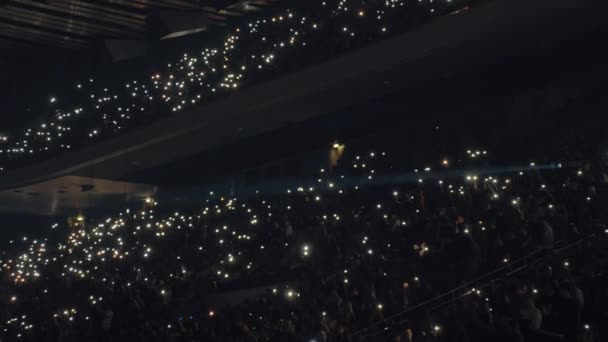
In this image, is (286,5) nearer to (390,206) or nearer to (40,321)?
(390,206)

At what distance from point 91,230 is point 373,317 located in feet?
34.1

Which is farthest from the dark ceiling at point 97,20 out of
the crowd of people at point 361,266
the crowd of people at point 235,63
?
the crowd of people at point 361,266

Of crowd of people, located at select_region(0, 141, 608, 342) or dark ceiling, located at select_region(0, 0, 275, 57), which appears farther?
dark ceiling, located at select_region(0, 0, 275, 57)

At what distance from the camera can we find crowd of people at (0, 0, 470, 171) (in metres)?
10.3

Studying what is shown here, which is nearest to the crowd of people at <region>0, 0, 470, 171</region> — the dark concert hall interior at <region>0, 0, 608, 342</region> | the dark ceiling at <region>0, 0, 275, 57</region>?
the dark concert hall interior at <region>0, 0, 608, 342</region>

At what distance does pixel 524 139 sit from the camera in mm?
11773

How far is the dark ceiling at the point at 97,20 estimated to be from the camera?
1254 centimetres

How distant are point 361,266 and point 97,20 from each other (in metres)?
9.25

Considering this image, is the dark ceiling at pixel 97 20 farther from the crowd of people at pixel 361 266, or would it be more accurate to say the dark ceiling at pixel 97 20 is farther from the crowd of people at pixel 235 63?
the crowd of people at pixel 361 266

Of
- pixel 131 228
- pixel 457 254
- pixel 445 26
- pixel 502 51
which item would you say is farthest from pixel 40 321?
pixel 502 51

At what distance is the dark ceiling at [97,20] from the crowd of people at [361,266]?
14.8 ft

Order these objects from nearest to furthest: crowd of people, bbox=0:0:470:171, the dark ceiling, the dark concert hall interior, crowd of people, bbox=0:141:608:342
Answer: crowd of people, bbox=0:141:608:342, the dark concert hall interior, crowd of people, bbox=0:0:470:171, the dark ceiling

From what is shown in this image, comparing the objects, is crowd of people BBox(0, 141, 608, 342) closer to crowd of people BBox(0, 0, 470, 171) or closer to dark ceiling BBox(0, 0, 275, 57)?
crowd of people BBox(0, 0, 470, 171)

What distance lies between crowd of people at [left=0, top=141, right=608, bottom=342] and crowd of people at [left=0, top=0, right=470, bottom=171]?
8.31 ft
